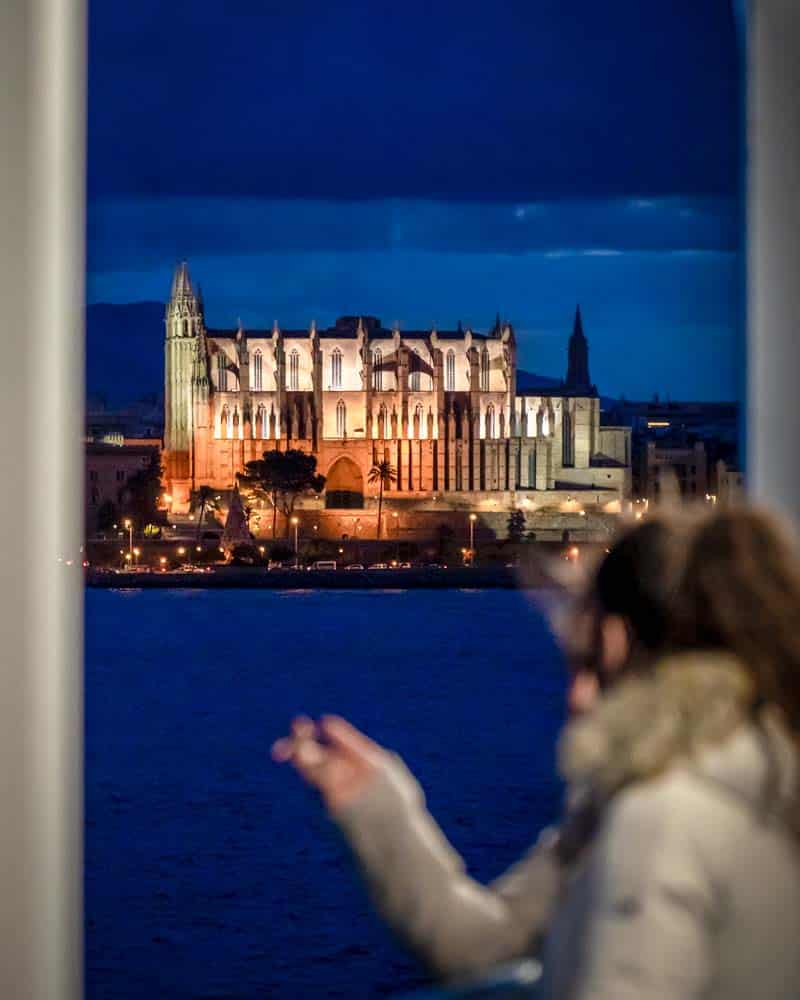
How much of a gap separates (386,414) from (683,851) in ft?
100

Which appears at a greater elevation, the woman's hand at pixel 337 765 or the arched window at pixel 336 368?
the arched window at pixel 336 368

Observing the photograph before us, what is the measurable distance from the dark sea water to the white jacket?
19 centimetres

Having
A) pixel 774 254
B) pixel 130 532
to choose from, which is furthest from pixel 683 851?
pixel 130 532

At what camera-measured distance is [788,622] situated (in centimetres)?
57

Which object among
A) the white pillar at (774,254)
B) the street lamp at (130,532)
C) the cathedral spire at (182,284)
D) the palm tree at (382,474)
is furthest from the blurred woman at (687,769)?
the cathedral spire at (182,284)

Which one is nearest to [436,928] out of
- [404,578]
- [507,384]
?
[404,578]

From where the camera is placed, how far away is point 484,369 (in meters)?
30.0


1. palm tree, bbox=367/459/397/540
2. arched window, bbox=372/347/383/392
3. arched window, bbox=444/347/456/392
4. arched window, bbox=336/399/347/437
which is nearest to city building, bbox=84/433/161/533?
palm tree, bbox=367/459/397/540

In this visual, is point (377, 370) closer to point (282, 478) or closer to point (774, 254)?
point (282, 478)

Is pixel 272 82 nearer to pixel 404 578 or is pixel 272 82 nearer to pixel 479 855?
pixel 404 578

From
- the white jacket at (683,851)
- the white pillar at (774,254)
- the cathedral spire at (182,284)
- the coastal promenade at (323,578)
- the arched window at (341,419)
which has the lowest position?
the coastal promenade at (323,578)

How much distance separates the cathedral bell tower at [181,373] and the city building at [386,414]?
3cm

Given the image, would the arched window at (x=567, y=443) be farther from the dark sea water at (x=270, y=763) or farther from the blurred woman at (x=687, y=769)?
the blurred woman at (x=687, y=769)

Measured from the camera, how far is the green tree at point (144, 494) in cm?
2455
